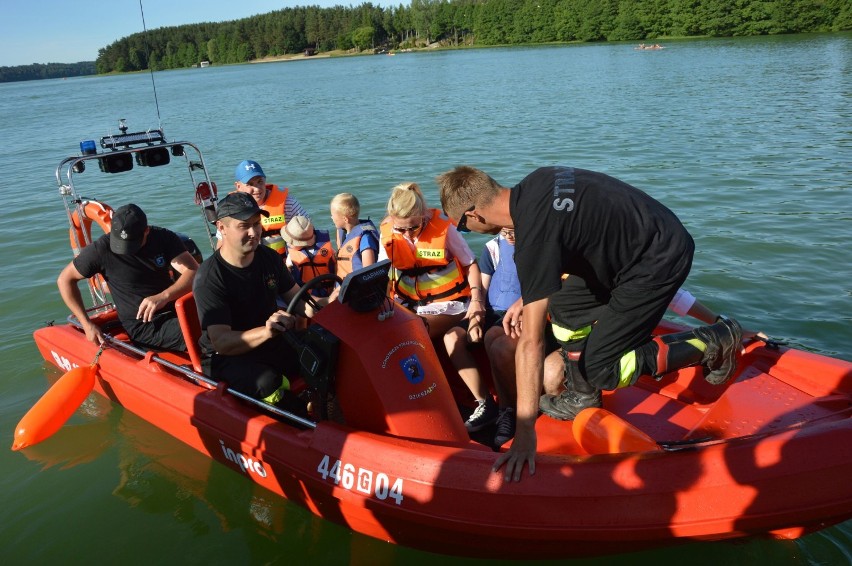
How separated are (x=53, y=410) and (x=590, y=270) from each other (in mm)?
3679

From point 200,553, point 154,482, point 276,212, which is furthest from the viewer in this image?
point 276,212

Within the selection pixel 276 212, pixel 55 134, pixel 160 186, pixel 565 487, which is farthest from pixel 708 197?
pixel 55 134

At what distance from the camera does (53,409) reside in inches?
170

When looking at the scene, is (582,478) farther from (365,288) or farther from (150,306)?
(150,306)

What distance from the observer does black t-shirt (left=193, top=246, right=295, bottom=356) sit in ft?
11.4

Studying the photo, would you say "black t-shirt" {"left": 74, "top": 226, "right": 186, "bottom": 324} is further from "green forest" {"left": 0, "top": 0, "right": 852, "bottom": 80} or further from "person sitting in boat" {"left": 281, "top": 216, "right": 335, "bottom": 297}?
"green forest" {"left": 0, "top": 0, "right": 852, "bottom": 80}

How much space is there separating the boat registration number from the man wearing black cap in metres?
0.69

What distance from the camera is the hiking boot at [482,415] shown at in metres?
3.70

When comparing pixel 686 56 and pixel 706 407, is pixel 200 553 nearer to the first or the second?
pixel 706 407

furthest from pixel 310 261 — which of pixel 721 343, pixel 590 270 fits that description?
pixel 721 343

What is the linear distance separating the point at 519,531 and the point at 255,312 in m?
1.91

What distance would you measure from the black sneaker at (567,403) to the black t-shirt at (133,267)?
2791 millimetres

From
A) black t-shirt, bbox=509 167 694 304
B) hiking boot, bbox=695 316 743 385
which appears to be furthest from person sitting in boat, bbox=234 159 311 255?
hiking boot, bbox=695 316 743 385

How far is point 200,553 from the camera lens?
3.57m
